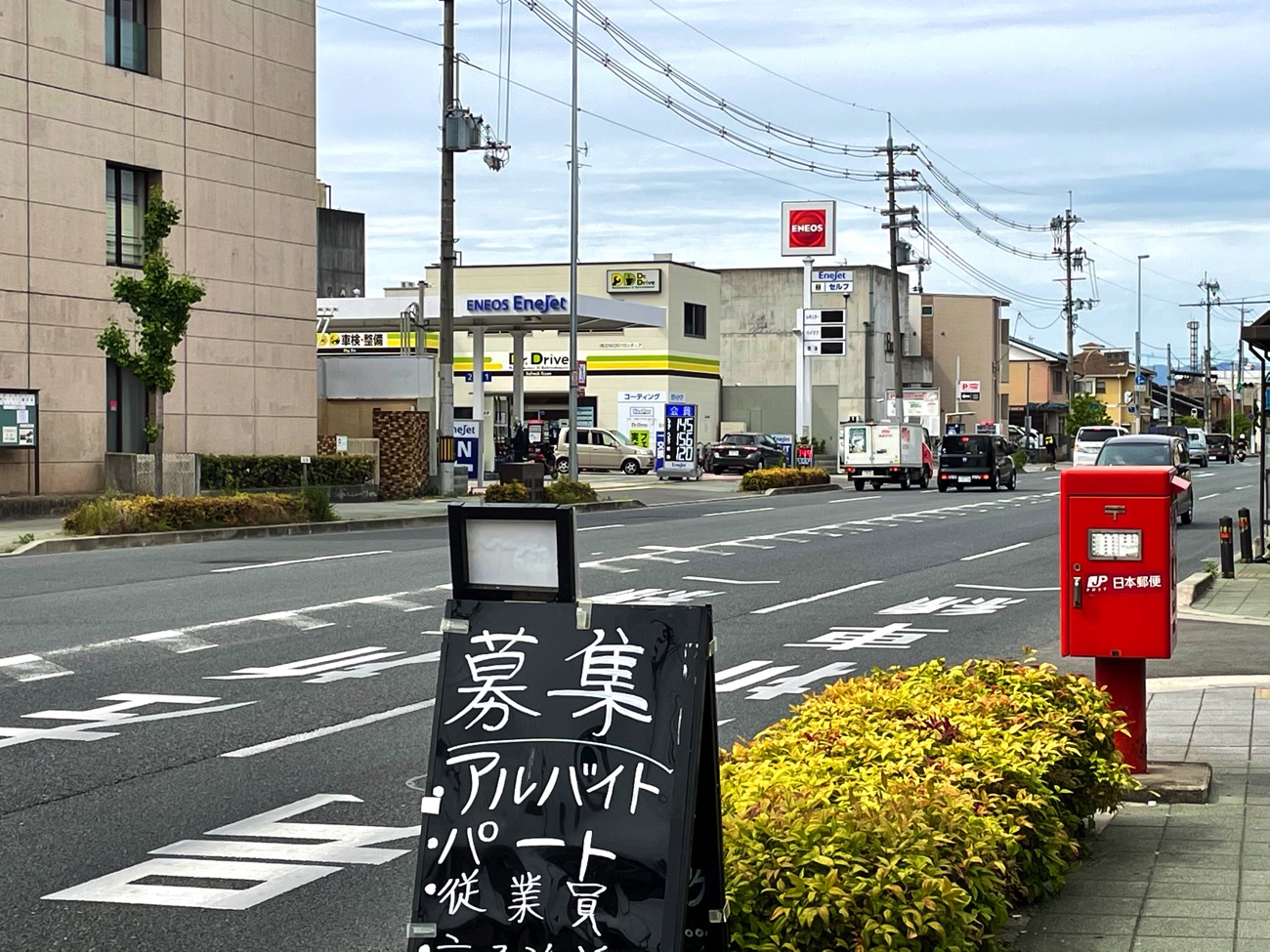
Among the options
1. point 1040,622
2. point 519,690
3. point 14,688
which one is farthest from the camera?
point 1040,622

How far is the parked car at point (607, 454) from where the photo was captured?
61.3 m

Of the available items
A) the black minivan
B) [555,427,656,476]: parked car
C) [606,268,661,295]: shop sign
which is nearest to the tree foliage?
the black minivan

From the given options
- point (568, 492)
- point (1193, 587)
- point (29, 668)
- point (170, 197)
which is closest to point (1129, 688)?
point (29, 668)

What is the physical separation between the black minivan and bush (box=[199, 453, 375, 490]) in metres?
19.9

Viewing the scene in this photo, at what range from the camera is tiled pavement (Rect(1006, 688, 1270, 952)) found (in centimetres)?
532

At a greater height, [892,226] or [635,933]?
[892,226]

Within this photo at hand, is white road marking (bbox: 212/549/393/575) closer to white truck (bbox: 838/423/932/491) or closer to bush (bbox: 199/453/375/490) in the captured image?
bush (bbox: 199/453/375/490)

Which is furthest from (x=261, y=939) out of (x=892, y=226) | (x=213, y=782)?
(x=892, y=226)

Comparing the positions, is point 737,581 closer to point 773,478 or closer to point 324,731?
point 324,731

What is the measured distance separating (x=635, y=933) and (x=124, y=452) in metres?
31.5

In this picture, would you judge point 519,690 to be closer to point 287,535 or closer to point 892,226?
point 287,535

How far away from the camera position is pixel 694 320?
76625 mm

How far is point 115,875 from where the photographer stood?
662 cm

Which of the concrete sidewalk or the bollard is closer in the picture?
the concrete sidewalk
